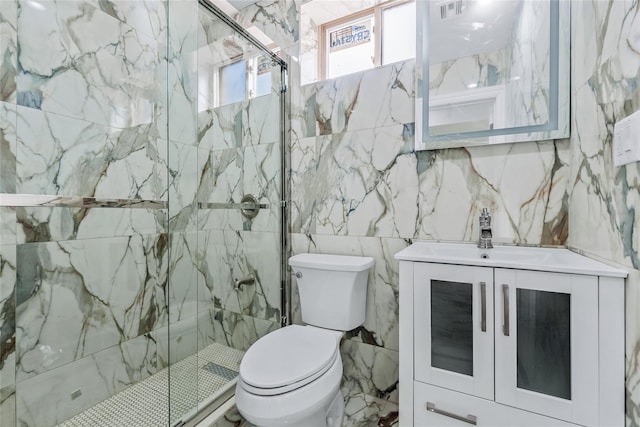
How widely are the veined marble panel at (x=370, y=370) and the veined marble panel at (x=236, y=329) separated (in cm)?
52

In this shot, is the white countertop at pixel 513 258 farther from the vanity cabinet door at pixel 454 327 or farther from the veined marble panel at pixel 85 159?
the veined marble panel at pixel 85 159

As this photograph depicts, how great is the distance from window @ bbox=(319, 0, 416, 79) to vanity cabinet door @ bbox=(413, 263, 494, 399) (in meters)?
1.26

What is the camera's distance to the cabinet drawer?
0.93m

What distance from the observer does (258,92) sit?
5.76ft

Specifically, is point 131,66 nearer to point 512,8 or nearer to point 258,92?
point 258,92

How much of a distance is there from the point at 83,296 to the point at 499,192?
2042 millimetres

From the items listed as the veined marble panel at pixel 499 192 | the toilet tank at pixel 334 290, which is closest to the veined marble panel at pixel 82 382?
the toilet tank at pixel 334 290

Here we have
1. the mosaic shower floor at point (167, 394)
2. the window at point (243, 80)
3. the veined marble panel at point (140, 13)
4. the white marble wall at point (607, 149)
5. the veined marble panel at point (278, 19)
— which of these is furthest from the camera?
the veined marble panel at point (278, 19)

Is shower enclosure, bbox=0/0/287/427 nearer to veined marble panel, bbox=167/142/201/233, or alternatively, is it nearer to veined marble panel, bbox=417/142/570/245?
veined marble panel, bbox=167/142/201/233

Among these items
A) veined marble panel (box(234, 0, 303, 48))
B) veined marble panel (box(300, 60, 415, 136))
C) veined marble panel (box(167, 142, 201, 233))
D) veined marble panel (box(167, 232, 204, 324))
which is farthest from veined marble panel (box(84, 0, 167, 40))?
veined marble panel (box(167, 232, 204, 324))

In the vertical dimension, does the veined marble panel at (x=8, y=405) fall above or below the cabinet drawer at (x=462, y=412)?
below

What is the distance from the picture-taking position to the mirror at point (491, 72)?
4.03 feet

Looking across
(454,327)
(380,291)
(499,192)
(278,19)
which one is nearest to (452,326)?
(454,327)

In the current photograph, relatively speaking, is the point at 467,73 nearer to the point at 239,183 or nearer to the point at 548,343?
the point at 548,343
